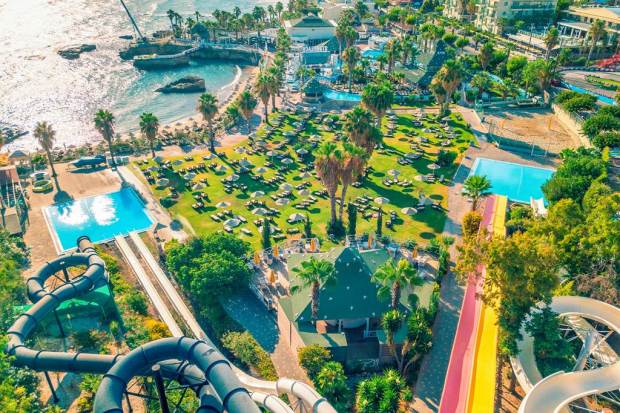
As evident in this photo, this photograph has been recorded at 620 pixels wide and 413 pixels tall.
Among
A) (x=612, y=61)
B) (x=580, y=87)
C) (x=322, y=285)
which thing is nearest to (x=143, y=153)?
(x=322, y=285)

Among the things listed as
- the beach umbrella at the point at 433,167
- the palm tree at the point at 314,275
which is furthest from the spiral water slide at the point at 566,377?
the beach umbrella at the point at 433,167

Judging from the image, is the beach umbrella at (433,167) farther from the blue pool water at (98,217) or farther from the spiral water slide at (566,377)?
the blue pool water at (98,217)

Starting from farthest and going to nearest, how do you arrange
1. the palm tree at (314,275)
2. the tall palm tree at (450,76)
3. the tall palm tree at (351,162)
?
1. the tall palm tree at (450,76)
2. the tall palm tree at (351,162)
3. the palm tree at (314,275)

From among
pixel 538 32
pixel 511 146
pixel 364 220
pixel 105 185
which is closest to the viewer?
pixel 364 220

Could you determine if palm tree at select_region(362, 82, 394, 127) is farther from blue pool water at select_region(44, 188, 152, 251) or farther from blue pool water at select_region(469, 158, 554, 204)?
blue pool water at select_region(44, 188, 152, 251)

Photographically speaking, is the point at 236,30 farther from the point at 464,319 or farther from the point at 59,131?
the point at 464,319
